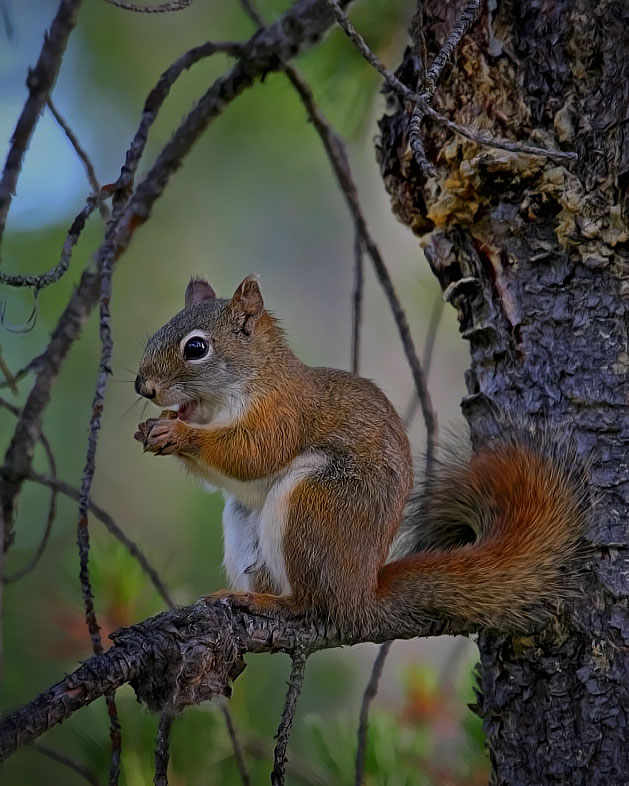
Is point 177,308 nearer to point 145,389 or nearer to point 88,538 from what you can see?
point 145,389

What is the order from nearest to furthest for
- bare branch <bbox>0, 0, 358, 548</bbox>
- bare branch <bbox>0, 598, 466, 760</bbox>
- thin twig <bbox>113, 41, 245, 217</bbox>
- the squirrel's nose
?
bare branch <bbox>0, 598, 466, 760</bbox> < thin twig <bbox>113, 41, 245, 217</bbox> < bare branch <bbox>0, 0, 358, 548</bbox> < the squirrel's nose

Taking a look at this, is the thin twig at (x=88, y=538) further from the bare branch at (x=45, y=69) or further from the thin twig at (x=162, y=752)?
the bare branch at (x=45, y=69)

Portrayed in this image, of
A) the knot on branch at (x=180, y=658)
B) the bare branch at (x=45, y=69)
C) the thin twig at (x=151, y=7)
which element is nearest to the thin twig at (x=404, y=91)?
the thin twig at (x=151, y=7)

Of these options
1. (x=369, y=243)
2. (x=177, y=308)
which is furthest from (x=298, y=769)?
(x=177, y=308)

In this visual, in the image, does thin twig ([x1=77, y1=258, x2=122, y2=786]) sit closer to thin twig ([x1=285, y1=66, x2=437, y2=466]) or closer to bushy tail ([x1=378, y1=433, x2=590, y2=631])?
bushy tail ([x1=378, y1=433, x2=590, y2=631])

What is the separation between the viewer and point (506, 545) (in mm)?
1317

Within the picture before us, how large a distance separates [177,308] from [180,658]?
233cm

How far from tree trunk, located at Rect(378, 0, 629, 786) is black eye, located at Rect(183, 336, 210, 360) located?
0.42 metres

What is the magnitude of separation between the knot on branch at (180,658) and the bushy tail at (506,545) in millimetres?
301

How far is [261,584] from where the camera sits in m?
1.48

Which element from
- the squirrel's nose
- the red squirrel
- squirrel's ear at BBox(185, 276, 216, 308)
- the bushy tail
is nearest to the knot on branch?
the red squirrel

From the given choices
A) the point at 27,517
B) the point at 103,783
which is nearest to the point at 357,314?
the point at 103,783

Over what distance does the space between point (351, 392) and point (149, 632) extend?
63 centimetres

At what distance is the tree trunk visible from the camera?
4.17 feet
